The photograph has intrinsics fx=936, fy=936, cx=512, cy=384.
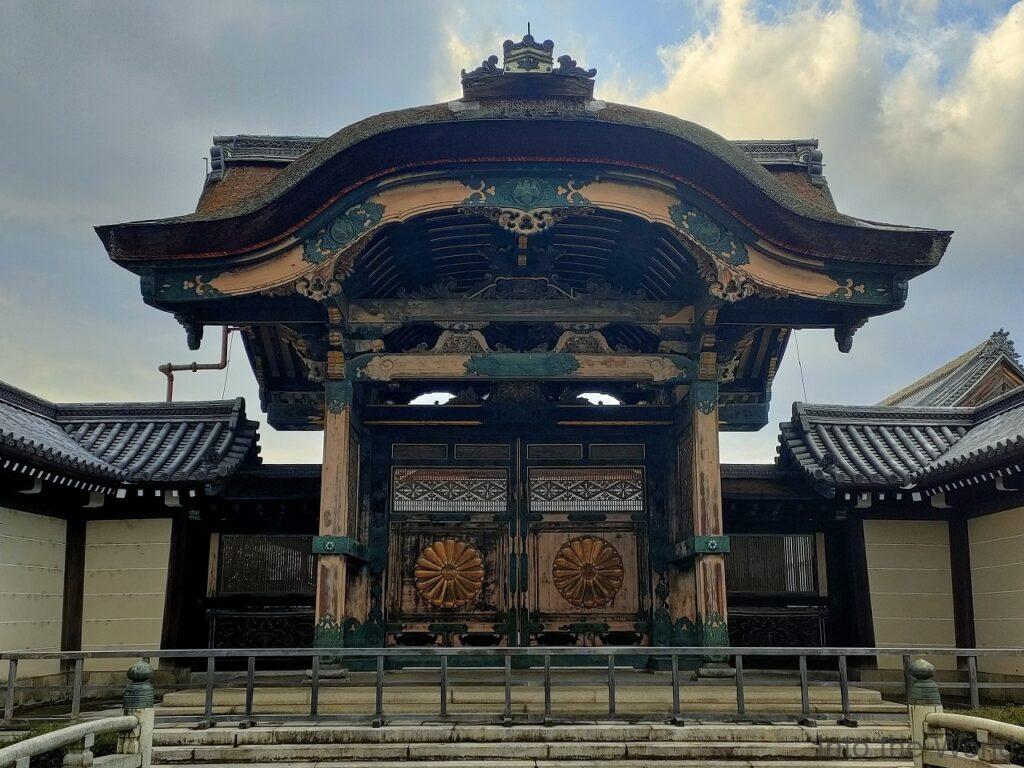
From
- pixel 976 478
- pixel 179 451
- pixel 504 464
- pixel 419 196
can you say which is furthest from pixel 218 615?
pixel 976 478

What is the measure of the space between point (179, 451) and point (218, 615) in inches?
110

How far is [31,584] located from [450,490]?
6.00 meters

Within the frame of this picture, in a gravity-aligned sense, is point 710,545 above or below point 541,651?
above

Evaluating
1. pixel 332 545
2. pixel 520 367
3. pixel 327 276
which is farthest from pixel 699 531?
pixel 327 276

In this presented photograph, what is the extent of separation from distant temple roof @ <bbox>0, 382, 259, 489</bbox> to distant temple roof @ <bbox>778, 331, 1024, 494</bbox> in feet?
28.7

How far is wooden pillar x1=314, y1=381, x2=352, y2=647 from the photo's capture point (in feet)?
33.7

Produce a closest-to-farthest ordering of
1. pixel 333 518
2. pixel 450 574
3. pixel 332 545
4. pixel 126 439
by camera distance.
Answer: pixel 332 545
pixel 333 518
pixel 450 574
pixel 126 439

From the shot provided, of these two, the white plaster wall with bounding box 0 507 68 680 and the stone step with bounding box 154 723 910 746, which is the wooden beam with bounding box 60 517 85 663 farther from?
the stone step with bounding box 154 723 910 746

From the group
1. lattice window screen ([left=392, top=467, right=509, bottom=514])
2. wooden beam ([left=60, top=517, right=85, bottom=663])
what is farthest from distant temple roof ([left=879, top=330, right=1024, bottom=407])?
wooden beam ([left=60, top=517, right=85, bottom=663])

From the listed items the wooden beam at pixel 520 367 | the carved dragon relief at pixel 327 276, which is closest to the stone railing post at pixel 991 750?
the wooden beam at pixel 520 367

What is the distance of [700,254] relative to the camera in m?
10.7

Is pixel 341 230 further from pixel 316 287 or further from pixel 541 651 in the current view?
pixel 541 651

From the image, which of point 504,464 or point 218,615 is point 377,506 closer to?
point 504,464

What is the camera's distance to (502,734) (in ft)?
26.0
